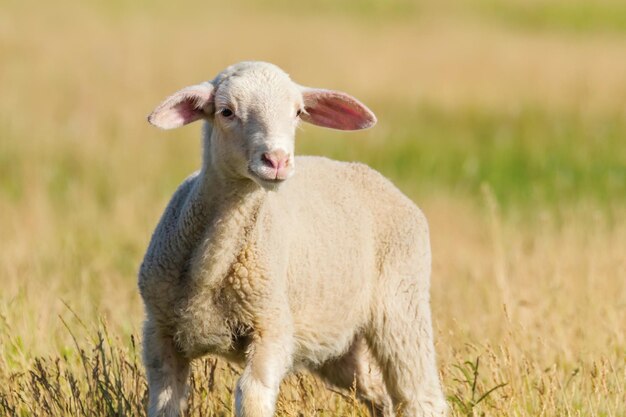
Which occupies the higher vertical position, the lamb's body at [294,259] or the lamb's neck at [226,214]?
the lamb's neck at [226,214]

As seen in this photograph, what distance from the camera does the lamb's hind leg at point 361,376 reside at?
17.0 feet

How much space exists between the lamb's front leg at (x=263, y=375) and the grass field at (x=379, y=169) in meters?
0.52

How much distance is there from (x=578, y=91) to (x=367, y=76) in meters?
2.67

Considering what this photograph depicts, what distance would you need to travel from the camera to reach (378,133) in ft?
43.7

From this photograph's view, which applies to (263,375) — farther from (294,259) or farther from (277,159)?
(277,159)

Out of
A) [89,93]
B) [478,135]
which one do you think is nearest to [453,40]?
[478,135]

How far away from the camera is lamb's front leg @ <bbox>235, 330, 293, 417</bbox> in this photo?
400cm

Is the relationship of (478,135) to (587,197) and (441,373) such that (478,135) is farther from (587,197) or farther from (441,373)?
(441,373)

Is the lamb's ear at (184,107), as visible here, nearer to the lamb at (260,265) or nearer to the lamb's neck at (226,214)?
the lamb at (260,265)

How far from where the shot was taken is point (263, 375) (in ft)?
13.4

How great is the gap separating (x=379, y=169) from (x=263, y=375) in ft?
27.7

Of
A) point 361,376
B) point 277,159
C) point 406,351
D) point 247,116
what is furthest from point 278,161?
point 361,376

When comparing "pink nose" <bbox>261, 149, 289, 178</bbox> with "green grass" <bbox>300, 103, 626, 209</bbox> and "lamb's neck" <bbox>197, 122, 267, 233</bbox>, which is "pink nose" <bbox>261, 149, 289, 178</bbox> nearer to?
"lamb's neck" <bbox>197, 122, 267, 233</bbox>

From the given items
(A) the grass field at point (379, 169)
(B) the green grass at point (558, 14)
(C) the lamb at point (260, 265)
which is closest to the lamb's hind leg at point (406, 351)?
(C) the lamb at point (260, 265)
